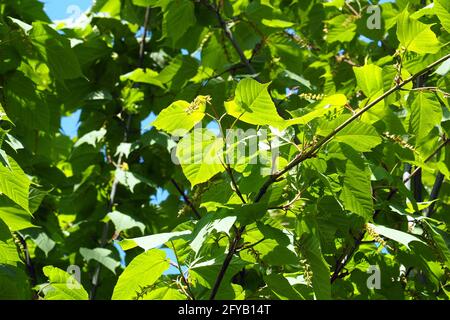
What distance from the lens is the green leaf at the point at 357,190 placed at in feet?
6.33

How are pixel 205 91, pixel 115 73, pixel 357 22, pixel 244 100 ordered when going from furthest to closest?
pixel 115 73, pixel 357 22, pixel 205 91, pixel 244 100

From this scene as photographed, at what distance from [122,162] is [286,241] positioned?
2.22m

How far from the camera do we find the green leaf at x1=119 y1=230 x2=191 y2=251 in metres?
1.83

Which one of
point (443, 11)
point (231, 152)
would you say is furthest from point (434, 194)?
point (231, 152)

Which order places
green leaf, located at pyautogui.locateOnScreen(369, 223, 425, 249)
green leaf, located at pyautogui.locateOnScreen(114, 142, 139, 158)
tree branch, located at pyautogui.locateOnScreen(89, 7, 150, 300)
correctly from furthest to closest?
green leaf, located at pyautogui.locateOnScreen(114, 142, 139, 158) < tree branch, located at pyautogui.locateOnScreen(89, 7, 150, 300) < green leaf, located at pyautogui.locateOnScreen(369, 223, 425, 249)

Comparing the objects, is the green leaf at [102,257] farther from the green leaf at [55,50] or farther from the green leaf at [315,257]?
the green leaf at [315,257]

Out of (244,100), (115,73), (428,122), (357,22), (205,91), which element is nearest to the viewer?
(244,100)

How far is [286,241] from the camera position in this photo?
189cm

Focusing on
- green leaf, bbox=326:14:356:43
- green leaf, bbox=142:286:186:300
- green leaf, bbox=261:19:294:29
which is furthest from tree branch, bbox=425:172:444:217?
green leaf, bbox=142:286:186:300

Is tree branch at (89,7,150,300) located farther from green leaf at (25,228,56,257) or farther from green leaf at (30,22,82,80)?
green leaf at (30,22,82,80)

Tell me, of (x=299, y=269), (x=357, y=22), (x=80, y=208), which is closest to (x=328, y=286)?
(x=299, y=269)

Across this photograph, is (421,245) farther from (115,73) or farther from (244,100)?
(115,73)

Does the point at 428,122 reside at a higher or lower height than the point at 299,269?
higher

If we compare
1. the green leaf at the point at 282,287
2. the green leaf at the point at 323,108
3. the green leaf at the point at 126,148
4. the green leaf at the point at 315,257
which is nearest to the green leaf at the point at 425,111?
the green leaf at the point at 323,108
